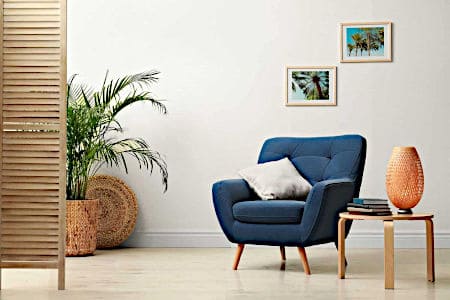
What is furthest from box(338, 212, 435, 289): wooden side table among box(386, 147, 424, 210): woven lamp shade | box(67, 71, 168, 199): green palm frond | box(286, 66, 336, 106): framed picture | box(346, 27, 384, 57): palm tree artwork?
box(346, 27, 384, 57): palm tree artwork

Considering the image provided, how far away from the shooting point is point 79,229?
5.66m

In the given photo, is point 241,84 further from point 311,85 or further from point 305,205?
point 305,205

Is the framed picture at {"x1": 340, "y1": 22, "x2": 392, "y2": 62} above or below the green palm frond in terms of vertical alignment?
above

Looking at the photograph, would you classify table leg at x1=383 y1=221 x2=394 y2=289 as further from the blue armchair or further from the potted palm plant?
the potted palm plant

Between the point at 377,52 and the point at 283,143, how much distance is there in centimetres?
138

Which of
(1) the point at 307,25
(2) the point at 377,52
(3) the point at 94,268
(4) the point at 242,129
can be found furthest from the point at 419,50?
(3) the point at 94,268

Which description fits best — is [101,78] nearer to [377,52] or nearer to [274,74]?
[274,74]

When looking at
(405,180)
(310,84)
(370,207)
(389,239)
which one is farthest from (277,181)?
(310,84)

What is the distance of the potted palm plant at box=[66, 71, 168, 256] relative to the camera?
566cm

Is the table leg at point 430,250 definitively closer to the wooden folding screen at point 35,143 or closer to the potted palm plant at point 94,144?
the wooden folding screen at point 35,143

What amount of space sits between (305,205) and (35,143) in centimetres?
165

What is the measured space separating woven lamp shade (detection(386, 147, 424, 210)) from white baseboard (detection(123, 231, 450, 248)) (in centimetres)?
182

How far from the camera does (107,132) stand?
634cm

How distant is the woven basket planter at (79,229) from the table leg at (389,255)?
7.94 ft
